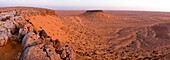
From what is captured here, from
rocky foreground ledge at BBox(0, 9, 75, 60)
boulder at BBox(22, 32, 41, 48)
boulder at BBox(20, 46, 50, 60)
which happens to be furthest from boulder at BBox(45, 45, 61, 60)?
boulder at BBox(22, 32, 41, 48)

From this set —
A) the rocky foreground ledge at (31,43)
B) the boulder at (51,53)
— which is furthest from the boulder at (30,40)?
the boulder at (51,53)

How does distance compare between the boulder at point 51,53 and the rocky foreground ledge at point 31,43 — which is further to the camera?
the boulder at point 51,53

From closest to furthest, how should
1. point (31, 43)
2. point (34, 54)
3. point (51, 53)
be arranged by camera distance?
point (34, 54)
point (51, 53)
point (31, 43)

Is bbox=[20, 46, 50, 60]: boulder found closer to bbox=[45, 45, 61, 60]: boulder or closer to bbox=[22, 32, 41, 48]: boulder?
bbox=[45, 45, 61, 60]: boulder

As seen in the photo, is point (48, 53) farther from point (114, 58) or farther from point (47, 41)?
point (114, 58)

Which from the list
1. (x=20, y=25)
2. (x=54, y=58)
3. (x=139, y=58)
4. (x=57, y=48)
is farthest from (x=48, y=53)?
(x=139, y=58)

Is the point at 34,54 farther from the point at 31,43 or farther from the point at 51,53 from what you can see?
the point at 31,43

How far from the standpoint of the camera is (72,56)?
42.1 feet

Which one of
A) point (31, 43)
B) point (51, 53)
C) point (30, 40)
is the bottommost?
point (51, 53)

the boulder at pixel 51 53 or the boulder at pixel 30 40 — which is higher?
the boulder at pixel 30 40

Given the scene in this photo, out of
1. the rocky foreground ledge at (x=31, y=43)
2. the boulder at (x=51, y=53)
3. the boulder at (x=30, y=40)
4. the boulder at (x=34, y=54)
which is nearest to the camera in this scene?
the boulder at (x=34, y=54)

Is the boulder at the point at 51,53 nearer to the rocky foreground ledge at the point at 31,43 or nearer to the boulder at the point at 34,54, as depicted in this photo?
the rocky foreground ledge at the point at 31,43

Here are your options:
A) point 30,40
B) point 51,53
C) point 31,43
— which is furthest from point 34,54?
point 30,40

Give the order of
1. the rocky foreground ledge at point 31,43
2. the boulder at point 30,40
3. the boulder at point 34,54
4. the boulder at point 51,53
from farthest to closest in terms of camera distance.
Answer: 1. the boulder at point 30,40
2. the boulder at point 51,53
3. the rocky foreground ledge at point 31,43
4. the boulder at point 34,54
